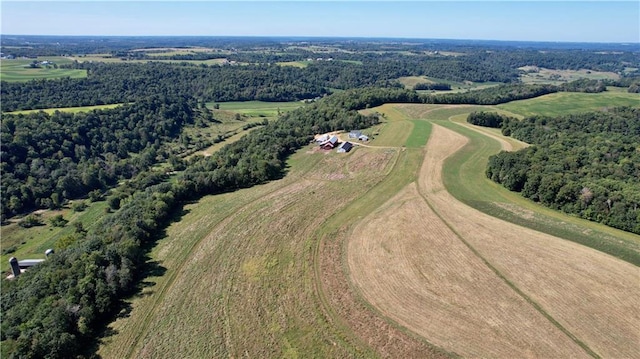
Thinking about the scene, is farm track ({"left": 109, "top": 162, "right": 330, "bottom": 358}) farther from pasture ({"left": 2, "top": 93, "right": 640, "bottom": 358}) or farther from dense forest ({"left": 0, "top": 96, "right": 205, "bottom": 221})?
dense forest ({"left": 0, "top": 96, "right": 205, "bottom": 221})

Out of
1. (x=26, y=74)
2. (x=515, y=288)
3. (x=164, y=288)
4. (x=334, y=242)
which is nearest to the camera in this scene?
(x=515, y=288)

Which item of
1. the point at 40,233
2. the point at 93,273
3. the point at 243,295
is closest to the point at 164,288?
the point at 93,273

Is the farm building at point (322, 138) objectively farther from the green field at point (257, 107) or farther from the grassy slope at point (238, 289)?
the green field at point (257, 107)

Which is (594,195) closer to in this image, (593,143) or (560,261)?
(560,261)

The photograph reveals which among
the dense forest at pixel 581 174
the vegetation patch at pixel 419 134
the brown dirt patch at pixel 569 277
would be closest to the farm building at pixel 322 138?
the vegetation patch at pixel 419 134

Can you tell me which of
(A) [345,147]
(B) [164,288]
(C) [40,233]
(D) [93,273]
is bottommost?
(C) [40,233]

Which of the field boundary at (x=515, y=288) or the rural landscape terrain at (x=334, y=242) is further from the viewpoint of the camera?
the rural landscape terrain at (x=334, y=242)

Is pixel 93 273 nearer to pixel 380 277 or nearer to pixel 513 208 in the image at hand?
pixel 380 277
